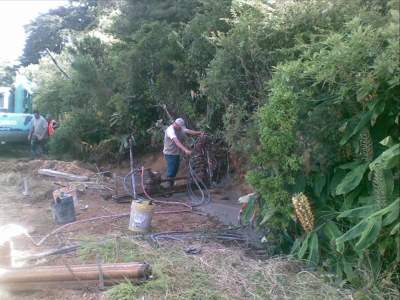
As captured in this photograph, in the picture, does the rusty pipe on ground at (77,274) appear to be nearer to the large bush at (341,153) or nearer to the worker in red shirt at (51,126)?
the large bush at (341,153)

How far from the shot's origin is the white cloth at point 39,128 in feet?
62.6

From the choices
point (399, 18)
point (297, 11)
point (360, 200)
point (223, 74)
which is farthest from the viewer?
point (223, 74)

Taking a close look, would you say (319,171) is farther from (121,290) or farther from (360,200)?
(121,290)

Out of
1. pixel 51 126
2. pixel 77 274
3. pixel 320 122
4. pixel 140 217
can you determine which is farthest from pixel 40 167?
pixel 320 122

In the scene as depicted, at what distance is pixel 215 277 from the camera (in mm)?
5754

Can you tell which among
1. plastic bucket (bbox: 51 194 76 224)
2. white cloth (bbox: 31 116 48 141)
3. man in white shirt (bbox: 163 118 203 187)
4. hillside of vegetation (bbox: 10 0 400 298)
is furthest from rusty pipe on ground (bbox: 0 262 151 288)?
white cloth (bbox: 31 116 48 141)

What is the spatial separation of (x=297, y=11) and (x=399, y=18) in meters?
3.23

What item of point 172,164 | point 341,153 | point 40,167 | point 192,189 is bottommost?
point 40,167

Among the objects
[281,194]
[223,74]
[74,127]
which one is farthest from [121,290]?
[74,127]

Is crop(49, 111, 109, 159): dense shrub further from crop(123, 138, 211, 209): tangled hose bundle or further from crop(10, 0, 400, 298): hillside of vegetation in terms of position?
crop(10, 0, 400, 298): hillside of vegetation

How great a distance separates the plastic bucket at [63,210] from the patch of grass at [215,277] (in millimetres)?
2049

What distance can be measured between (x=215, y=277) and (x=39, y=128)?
14.8 m

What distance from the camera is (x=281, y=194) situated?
A: 611 centimetres

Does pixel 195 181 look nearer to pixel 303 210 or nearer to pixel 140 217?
pixel 140 217
